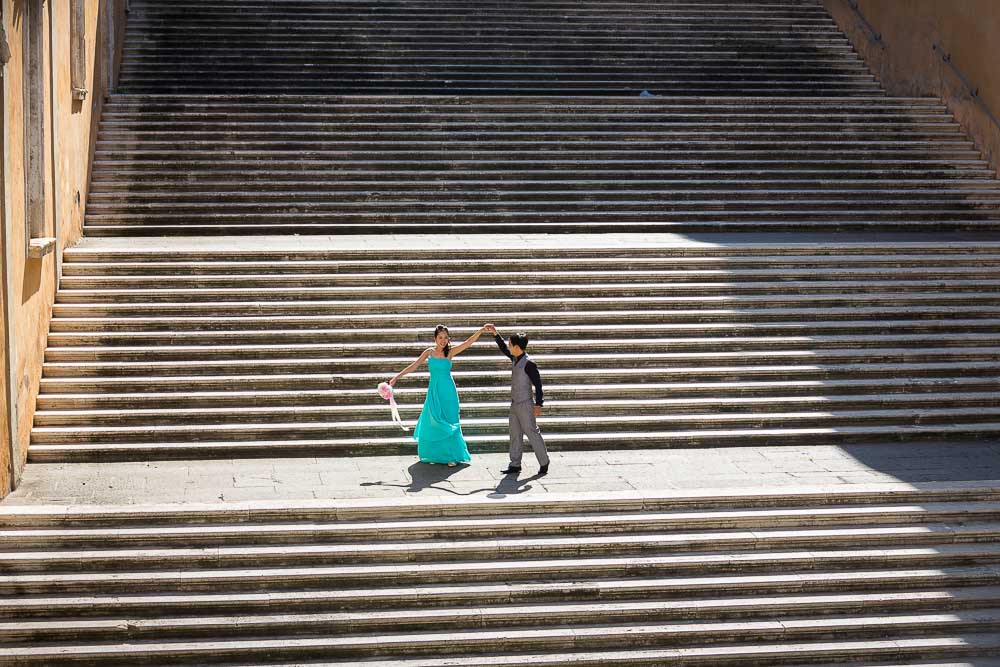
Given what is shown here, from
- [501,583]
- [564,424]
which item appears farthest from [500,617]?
[564,424]

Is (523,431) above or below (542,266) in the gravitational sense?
below

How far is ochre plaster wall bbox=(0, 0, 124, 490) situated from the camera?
10.4 meters

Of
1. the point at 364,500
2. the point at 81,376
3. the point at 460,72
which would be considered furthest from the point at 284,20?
the point at 364,500

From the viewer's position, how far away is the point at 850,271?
44.5ft

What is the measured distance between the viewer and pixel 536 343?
41.0ft

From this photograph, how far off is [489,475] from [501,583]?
1.41 meters

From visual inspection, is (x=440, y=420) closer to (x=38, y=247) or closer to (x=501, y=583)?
(x=501, y=583)

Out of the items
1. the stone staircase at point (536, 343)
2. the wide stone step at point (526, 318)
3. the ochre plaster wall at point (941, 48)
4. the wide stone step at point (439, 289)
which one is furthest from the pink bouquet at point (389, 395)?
the ochre plaster wall at point (941, 48)

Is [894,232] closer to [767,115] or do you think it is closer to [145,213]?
[767,115]

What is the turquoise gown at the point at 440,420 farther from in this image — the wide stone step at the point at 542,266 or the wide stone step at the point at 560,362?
the wide stone step at the point at 542,266

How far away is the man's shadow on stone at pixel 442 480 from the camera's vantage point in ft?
32.7

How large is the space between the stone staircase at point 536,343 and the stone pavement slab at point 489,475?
0.30 m

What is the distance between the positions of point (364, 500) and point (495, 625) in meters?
1.45

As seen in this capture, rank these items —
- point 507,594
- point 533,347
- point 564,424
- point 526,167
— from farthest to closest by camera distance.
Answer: point 526,167, point 533,347, point 564,424, point 507,594
